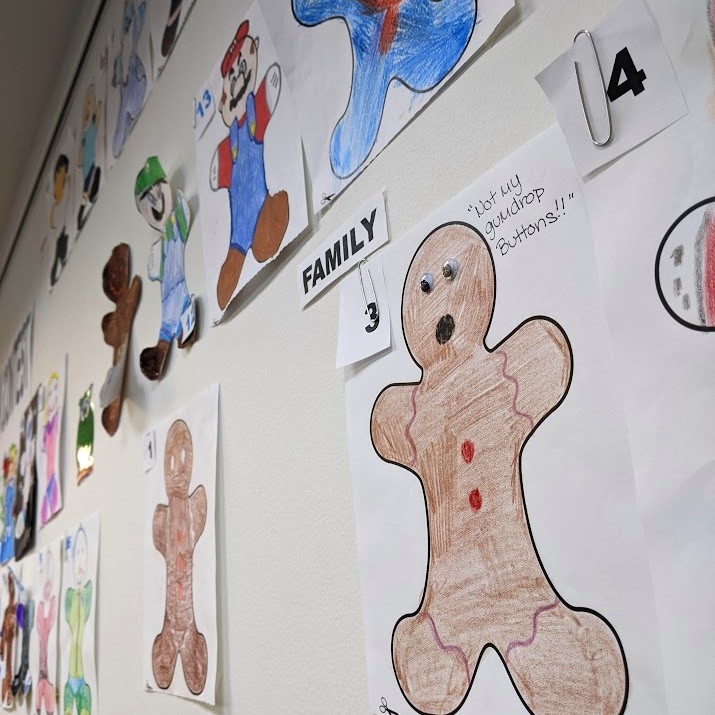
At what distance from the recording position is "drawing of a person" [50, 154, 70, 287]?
5.16 ft

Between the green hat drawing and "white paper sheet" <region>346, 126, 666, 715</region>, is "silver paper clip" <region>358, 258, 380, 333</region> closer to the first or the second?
"white paper sheet" <region>346, 126, 666, 715</region>

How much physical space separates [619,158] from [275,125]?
1.36ft

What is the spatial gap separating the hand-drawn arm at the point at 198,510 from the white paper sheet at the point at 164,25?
614mm

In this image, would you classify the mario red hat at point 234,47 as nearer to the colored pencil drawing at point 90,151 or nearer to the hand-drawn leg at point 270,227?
the hand-drawn leg at point 270,227

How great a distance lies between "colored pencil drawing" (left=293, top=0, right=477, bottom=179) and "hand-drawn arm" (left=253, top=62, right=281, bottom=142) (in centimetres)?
9

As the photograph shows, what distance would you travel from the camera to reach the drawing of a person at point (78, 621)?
108 centimetres

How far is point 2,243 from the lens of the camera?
2.30 metres

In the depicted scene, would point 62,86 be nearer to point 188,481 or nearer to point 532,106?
point 188,481

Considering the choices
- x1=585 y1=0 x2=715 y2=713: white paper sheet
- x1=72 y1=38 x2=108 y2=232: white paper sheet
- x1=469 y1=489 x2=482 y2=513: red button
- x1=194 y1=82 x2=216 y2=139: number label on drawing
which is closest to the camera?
x1=585 y1=0 x2=715 y2=713: white paper sheet

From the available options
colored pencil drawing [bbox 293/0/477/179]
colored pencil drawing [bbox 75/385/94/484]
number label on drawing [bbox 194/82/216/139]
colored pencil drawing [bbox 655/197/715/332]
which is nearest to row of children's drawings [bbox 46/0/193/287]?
number label on drawing [bbox 194/82/216/139]

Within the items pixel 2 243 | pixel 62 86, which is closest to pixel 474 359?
pixel 62 86

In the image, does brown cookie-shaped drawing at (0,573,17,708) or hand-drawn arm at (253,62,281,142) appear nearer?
hand-drawn arm at (253,62,281,142)

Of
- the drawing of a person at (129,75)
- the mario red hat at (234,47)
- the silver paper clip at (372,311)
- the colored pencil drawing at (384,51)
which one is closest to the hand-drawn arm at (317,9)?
the colored pencil drawing at (384,51)

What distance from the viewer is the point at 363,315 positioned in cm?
50
